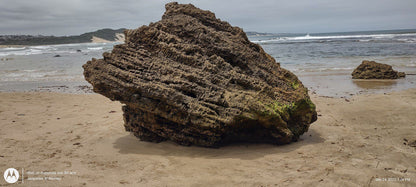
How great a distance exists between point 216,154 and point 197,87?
1139mm

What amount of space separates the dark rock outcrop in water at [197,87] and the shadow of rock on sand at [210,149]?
0.44 feet

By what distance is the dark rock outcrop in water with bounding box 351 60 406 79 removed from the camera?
37.6 ft

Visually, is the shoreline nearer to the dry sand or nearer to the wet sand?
the wet sand

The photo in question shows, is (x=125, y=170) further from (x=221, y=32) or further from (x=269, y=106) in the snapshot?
(x=221, y=32)

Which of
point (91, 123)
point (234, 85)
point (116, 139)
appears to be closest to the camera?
point (234, 85)

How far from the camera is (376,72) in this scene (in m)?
11.7

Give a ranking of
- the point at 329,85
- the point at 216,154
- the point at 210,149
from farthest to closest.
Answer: the point at 329,85, the point at 210,149, the point at 216,154

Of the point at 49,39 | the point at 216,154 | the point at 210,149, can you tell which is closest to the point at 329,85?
the point at 210,149

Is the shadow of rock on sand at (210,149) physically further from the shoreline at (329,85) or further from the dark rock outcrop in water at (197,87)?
the shoreline at (329,85)

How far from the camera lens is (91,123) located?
6.32m

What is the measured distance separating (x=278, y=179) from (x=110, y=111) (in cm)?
545

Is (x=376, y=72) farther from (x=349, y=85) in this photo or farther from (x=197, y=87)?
(x=197, y=87)

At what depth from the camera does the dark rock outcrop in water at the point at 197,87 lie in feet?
14.1

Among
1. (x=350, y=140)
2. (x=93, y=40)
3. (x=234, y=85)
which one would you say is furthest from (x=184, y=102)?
(x=93, y=40)
